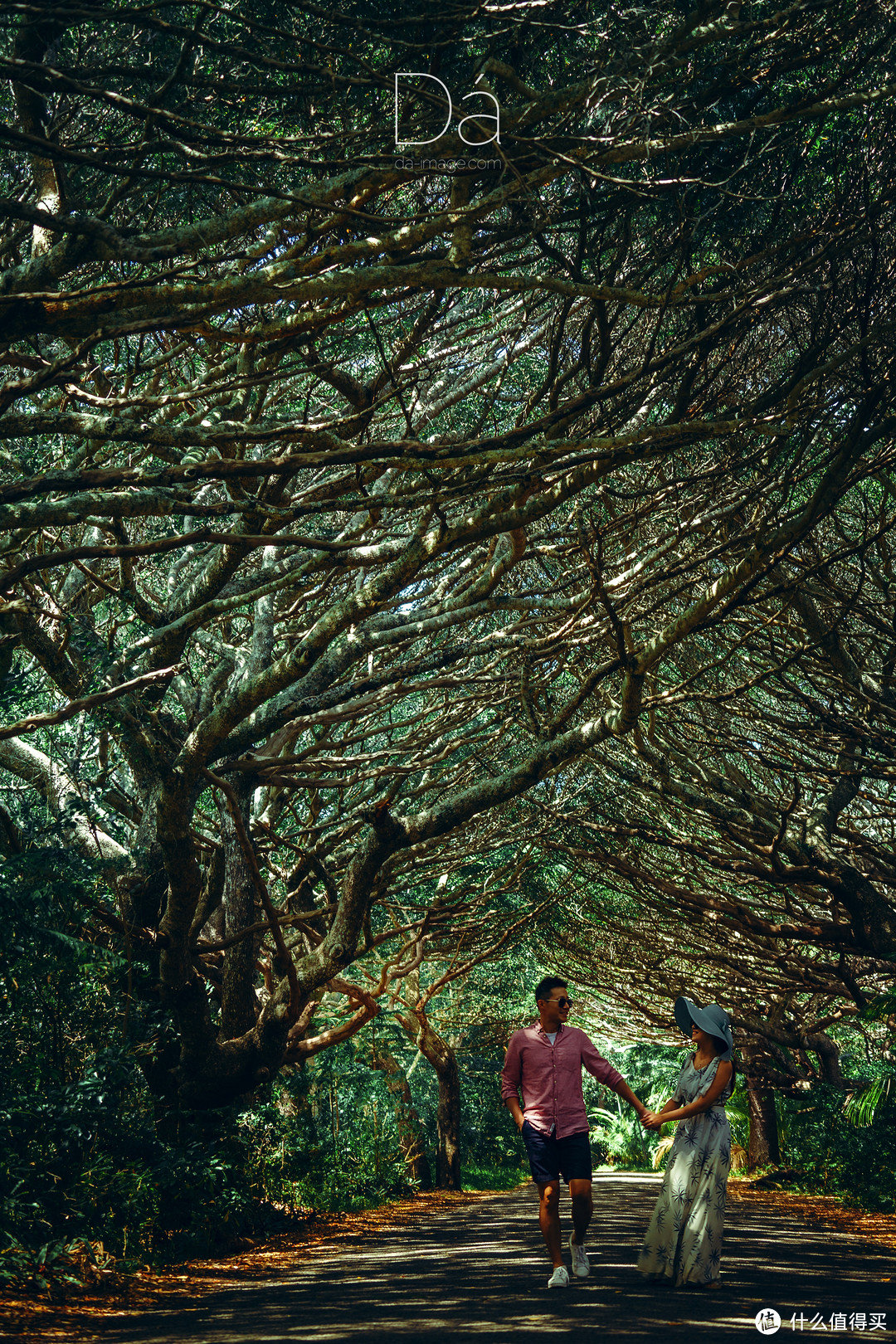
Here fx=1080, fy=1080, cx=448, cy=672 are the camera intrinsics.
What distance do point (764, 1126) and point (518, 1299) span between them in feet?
63.4

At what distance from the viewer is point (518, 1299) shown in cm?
577

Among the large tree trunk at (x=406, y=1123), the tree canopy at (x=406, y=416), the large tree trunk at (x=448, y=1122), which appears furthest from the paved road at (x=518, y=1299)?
the large tree trunk at (x=448, y=1122)

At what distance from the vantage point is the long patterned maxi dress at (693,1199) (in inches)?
237

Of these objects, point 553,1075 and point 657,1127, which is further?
point 657,1127

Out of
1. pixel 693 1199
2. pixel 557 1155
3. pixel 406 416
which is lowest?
pixel 693 1199

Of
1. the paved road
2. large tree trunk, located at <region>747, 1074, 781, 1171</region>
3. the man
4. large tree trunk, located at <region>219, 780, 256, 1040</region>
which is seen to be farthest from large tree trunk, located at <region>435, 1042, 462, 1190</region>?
the man

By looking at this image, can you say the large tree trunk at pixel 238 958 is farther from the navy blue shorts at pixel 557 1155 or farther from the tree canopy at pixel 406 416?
the navy blue shorts at pixel 557 1155

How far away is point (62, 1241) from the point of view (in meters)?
6.63

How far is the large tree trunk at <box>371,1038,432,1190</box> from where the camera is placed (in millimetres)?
20628

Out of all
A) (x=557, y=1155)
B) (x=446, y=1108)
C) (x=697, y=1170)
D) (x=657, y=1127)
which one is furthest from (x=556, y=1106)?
(x=446, y=1108)

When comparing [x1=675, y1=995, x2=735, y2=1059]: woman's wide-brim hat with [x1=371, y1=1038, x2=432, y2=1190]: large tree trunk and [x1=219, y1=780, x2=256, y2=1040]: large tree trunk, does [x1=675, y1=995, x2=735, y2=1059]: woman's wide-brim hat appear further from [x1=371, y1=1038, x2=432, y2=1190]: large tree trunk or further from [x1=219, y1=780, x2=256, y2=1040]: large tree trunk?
[x1=371, y1=1038, x2=432, y2=1190]: large tree trunk

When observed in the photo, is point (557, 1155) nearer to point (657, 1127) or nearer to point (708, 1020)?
point (657, 1127)

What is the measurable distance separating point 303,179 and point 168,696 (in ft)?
26.8


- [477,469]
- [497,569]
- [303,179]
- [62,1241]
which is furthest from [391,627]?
[62,1241]
